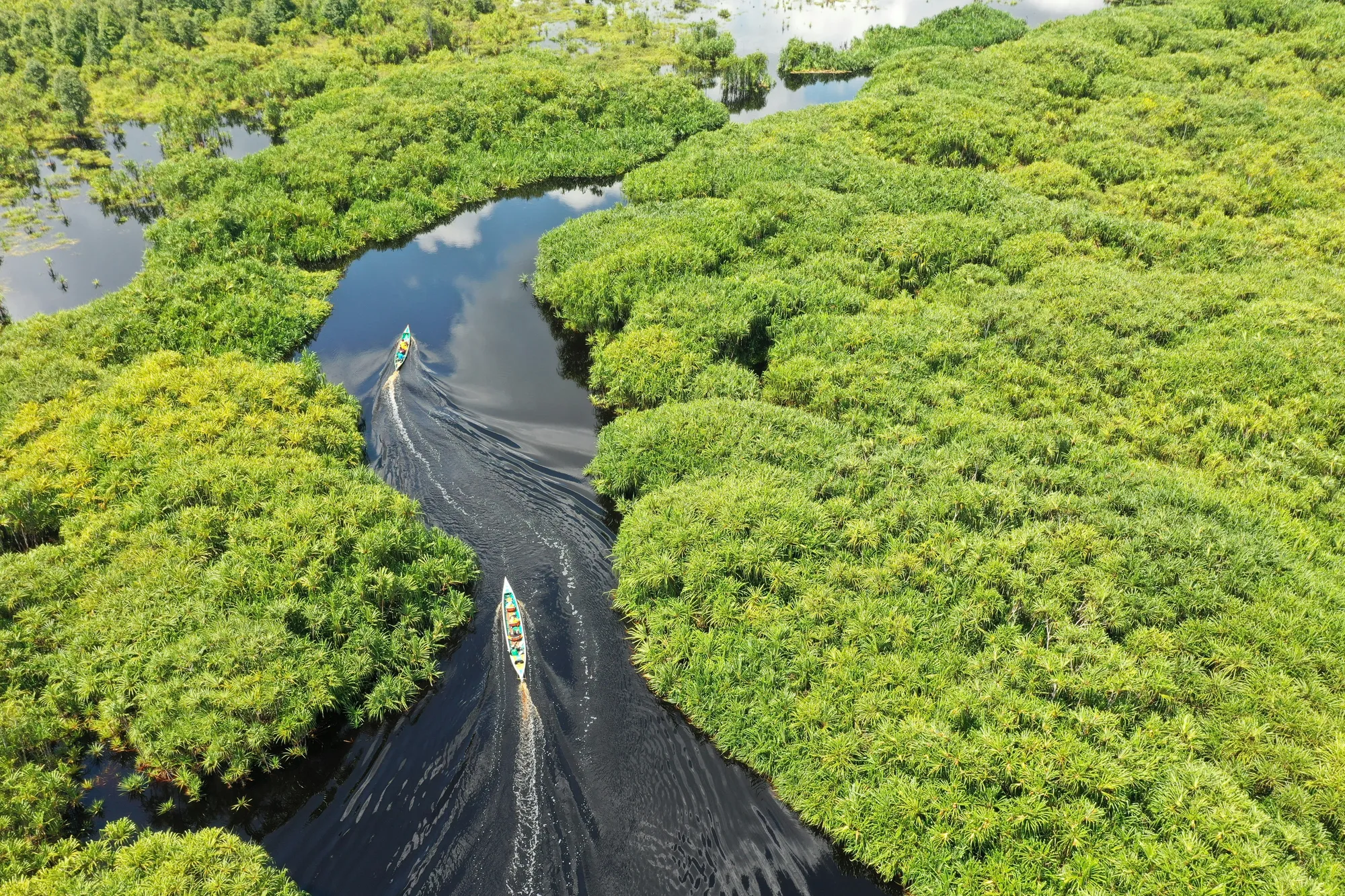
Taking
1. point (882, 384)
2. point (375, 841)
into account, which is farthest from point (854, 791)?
point (882, 384)

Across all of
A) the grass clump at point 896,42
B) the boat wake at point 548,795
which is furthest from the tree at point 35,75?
the boat wake at point 548,795

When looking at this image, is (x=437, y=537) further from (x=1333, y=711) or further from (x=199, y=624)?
(x=1333, y=711)

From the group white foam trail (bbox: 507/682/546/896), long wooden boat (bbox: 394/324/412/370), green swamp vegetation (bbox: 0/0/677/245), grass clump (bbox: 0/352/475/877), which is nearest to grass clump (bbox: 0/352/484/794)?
grass clump (bbox: 0/352/475/877)

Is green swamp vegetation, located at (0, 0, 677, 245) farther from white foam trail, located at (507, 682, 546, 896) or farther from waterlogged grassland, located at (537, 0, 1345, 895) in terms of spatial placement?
white foam trail, located at (507, 682, 546, 896)

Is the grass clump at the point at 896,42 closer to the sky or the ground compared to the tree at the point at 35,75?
closer to the sky

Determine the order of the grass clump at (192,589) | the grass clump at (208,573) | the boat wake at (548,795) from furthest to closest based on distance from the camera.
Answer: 1. the grass clump at (208,573)
2. the grass clump at (192,589)
3. the boat wake at (548,795)

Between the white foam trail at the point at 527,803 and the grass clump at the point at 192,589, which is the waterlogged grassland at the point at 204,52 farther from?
the white foam trail at the point at 527,803
